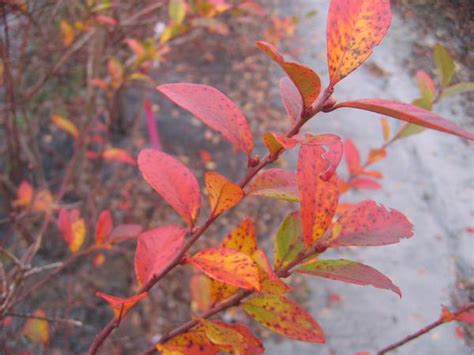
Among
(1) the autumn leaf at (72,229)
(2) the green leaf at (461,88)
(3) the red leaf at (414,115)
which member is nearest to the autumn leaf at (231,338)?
(3) the red leaf at (414,115)

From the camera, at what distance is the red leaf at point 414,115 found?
0.29 m

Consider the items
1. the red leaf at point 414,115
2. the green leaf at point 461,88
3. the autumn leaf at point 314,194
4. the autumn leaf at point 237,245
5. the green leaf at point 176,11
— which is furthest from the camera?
the green leaf at point 176,11

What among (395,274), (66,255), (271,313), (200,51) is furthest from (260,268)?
(200,51)

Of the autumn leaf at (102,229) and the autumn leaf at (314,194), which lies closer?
the autumn leaf at (314,194)

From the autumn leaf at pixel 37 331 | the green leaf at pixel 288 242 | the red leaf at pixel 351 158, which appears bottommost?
the autumn leaf at pixel 37 331

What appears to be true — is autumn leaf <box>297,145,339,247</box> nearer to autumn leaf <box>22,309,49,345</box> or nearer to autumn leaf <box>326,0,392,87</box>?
autumn leaf <box>326,0,392,87</box>

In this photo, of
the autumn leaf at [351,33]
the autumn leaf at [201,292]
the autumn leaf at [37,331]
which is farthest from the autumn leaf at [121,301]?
the autumn leaf at [201,292]

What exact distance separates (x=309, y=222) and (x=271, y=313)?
11 cm

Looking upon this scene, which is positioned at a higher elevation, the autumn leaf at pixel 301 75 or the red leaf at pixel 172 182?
the autumn leaf at pixel 301 75

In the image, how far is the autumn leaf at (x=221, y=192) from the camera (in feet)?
1.27

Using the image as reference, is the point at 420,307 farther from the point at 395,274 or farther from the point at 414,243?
the point at 414,243

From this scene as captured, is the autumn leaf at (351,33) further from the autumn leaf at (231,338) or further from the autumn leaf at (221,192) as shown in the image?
the autumn leaf at (231,338)

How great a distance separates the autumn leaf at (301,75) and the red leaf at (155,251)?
229 mm

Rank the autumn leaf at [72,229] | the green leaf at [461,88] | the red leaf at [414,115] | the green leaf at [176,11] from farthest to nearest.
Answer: the green leaf at [176,11]
the autumn leaf at [72,229]
the green leaf at [461,88]
the red leaf at [414,115]
